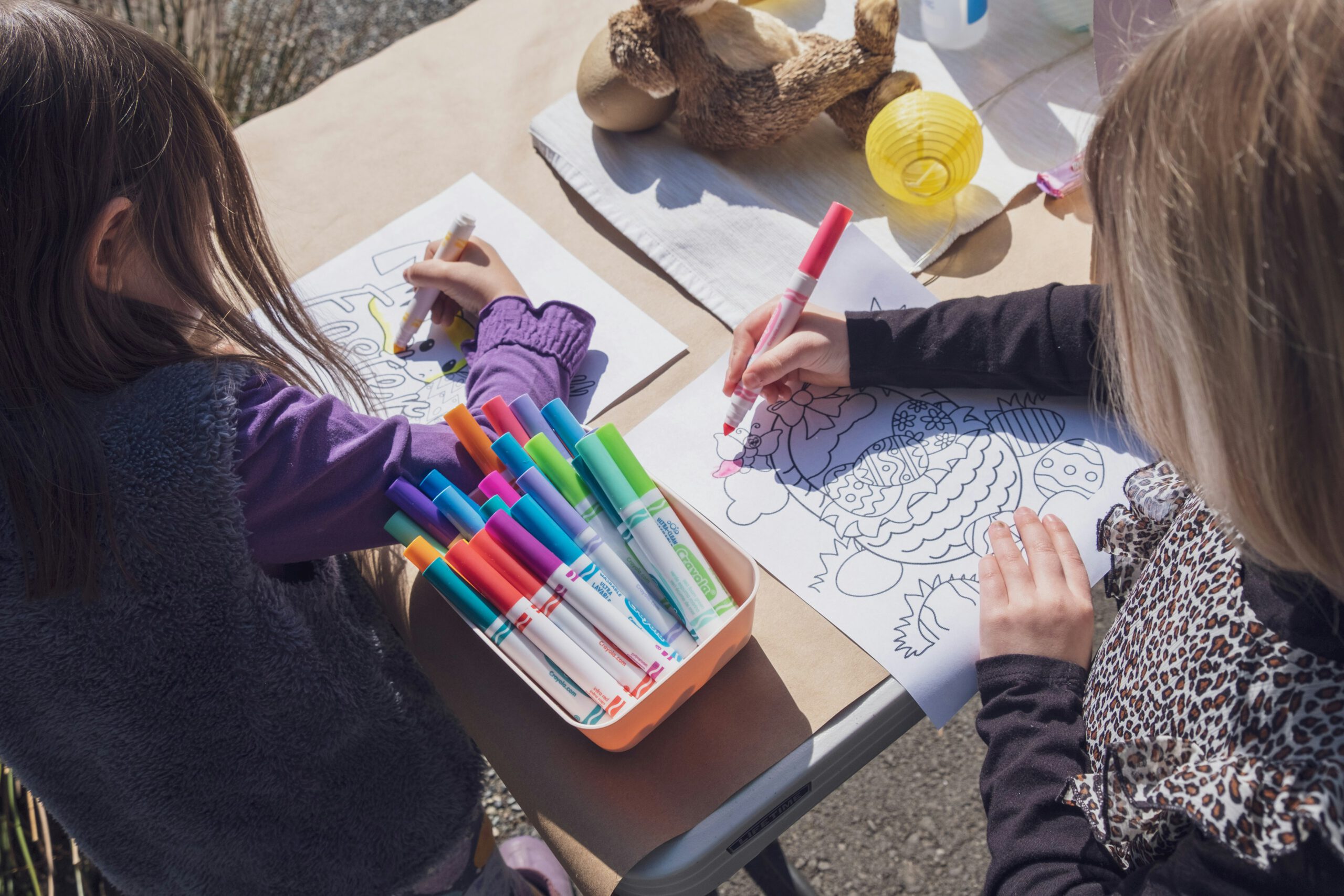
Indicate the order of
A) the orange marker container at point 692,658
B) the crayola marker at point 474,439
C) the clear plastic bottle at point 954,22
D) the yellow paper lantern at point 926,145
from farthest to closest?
the clear plastic bottle at point 954,22, the yellow paper lantern at point 926,145, the crayola marker at point 474,439, the orange marker container at point 692,658

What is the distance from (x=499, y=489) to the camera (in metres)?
0.54

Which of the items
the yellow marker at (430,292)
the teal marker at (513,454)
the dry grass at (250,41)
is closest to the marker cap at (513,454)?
the teal marker at (513,454)

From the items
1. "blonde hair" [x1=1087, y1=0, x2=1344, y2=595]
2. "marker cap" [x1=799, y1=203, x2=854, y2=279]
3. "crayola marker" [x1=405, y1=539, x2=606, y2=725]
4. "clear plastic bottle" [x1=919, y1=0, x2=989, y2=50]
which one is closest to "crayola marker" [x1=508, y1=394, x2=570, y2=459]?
"crayola marker" [x1=405, y1=539, x2=606, y2=725]

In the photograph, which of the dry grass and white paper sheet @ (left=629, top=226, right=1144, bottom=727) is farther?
the dry grass

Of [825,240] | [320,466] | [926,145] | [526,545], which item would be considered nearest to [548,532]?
[526,545]

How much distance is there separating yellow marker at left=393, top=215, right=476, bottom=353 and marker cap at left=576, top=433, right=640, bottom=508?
0.28 metres

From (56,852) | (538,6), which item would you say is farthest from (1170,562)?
(56,852)

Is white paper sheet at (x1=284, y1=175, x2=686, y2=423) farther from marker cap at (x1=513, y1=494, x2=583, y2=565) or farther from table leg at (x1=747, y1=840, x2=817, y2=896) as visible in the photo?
table leg at (x1=747, y1=840, x2=817, y2=896)

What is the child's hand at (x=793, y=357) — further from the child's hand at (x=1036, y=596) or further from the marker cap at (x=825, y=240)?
the child's hand at (x=1036, y=596)

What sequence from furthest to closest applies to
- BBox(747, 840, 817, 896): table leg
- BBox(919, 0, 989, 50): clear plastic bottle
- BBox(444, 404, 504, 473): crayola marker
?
BBox(747, 840, 817, 896): table leg, BBox(919, 0, 989, 50): clear plastic bottle, BBox(444, 404, 504, 473): crayola marker

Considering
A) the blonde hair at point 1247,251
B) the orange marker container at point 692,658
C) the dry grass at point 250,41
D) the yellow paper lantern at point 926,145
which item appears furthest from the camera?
the dry grass at point 250,41

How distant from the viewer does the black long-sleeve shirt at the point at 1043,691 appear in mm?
383

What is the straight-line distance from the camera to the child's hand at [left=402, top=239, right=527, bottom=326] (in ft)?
2.35

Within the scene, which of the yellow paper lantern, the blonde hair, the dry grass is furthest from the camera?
the dry grass
